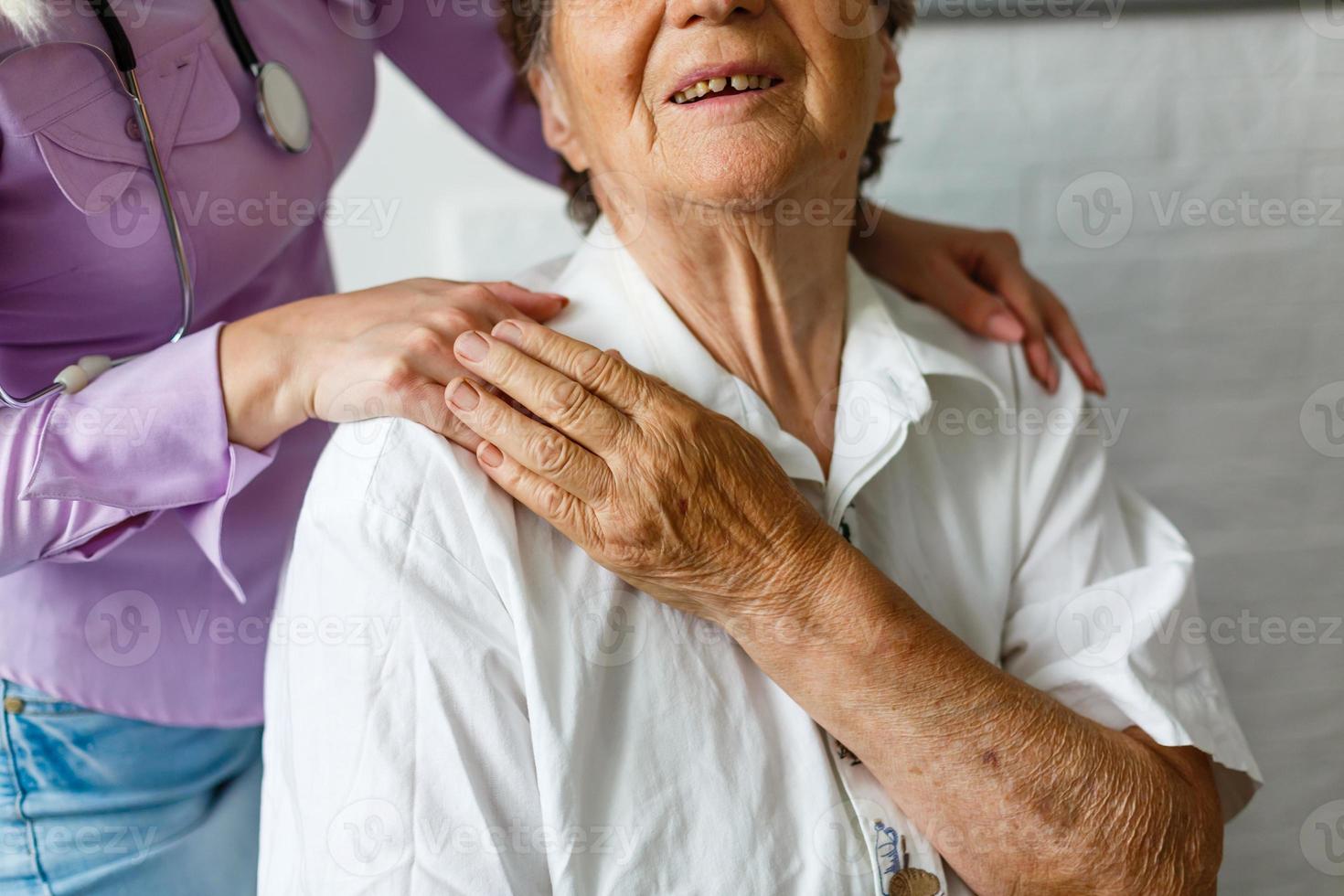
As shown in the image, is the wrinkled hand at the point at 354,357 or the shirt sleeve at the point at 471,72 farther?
the shirt sleeve at the point at 471,72

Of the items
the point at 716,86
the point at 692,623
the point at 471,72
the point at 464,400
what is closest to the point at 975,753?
the point at 692,623

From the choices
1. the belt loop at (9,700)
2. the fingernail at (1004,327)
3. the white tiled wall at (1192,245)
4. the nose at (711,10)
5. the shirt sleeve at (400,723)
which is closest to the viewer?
the shirt sleeve at (400,723)

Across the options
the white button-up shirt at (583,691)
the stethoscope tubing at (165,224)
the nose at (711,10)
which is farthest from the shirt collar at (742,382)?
the stethoscope tubing at (165,224)

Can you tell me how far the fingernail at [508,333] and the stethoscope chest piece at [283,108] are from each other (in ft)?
1.23

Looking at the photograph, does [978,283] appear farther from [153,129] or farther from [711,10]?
[153,129]

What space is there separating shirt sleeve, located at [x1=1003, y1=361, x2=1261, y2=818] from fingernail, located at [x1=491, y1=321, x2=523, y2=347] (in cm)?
60

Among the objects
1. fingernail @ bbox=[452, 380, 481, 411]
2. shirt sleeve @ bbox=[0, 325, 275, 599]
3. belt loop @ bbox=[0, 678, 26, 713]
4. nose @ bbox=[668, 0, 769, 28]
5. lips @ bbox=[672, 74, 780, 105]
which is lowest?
belt loop @ bbox=[0, 678, 26, 713]

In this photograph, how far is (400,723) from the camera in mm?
891

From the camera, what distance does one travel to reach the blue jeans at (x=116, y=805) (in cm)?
112

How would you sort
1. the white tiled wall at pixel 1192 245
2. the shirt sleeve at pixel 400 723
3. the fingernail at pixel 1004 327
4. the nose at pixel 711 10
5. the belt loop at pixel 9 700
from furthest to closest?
the white tiled wall at pixel 1192 245 < the fingernail at pixel 1004 327 < the belt loop at pixel 9 700 < the nose at pixel 711 10 < the shirt sleeve at pixel 400 723

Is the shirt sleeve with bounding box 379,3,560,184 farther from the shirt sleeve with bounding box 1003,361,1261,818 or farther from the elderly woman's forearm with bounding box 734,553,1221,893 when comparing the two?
the elderly woman's forearm with bounding box 734,553,1221,893

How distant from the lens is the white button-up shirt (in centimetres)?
89

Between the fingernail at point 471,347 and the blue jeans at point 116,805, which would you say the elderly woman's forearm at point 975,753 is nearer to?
the fingernail at point 471,347

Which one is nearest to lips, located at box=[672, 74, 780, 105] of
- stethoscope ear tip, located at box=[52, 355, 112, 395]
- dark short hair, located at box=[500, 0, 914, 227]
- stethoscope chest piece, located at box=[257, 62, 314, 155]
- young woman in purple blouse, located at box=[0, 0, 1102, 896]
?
dark short hair, located at box=[500, 0, 914, 227]
